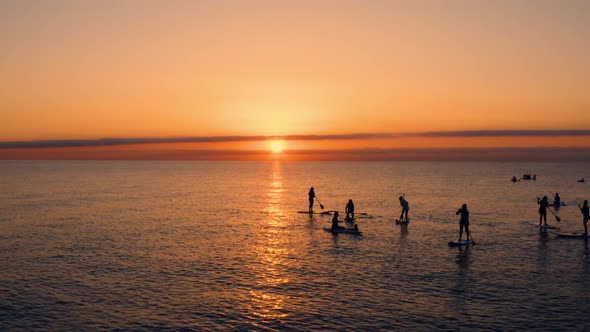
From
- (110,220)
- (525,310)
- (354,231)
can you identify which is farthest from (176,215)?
(525,310)

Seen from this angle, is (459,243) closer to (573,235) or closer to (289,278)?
(573,235)

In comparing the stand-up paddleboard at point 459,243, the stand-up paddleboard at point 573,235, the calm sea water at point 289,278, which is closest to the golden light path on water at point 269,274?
the calm sea water at point 289,278

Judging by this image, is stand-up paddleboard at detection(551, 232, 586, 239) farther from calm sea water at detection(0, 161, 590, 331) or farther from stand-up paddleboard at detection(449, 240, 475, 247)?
stand-up paddleboard at detection(449, 240, 475, 247)

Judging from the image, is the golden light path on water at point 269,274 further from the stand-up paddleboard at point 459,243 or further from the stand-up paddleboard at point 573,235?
the stand-up paddleboard at point 573,235

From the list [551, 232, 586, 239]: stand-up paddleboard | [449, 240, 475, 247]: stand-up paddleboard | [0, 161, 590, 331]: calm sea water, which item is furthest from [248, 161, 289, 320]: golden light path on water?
[551, 232, 586, 239]: stand-up paddleboard

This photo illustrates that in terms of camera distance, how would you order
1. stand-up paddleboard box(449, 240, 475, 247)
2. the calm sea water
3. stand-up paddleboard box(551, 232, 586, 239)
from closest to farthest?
the calm sea water
stand-up paddleboard box(449, 240, 475, 247)
stand-up paddleboard box(551, 232, 586, 239)

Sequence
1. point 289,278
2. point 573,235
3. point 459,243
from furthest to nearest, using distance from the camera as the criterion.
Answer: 1. point 573,235
2. point 459,243
3. point 289,278

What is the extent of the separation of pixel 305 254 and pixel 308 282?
276 inches

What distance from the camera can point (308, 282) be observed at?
23.0 meters

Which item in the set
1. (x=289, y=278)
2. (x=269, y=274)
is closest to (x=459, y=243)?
(x=289, y=278)

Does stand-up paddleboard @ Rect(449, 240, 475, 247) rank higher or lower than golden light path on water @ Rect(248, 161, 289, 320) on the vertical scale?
higher

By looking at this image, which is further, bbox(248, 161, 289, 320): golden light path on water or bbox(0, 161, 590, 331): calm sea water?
bbox(248, 161, 289, 320): golden light path on water

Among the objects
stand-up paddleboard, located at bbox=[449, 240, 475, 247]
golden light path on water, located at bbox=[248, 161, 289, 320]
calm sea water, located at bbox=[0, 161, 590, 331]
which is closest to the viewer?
calm sea water, located at bbox=[0, 161, 590, 331]

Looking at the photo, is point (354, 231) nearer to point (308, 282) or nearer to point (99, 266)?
point (308, 282)
